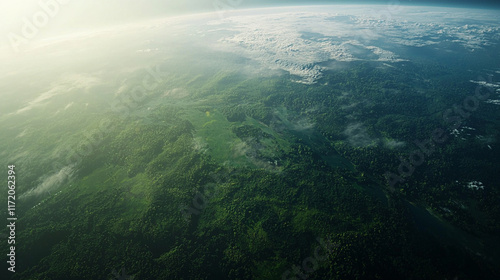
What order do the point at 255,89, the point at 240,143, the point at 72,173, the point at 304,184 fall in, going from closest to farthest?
the point at 304,184 < the point at 72,173 < the point at 240,143 < the point at 255,89

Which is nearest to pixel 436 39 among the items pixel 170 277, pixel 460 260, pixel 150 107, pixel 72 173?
pixel 460 260

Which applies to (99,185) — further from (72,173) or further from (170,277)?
(170,277)

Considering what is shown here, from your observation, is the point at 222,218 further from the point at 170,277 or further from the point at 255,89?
the point at 255,89

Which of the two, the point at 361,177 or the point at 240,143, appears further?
the point at 240,143

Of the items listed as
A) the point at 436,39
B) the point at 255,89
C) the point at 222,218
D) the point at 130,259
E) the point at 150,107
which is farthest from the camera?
the point at 436,39

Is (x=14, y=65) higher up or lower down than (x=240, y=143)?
higher up

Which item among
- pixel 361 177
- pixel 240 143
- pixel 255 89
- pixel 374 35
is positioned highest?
pixel 374 35
